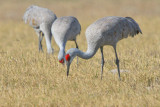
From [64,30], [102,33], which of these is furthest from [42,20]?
[102,33]

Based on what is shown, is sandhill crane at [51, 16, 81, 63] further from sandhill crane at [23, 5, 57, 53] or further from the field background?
sandhill crane at [23, 5, 57, 53]

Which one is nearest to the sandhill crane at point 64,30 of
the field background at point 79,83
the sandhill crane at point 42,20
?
the field background at point 79,83

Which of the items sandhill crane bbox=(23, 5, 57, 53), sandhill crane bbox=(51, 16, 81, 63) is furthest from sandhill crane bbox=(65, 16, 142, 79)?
sandhill crane bbox=(23, 5, 57, 53)

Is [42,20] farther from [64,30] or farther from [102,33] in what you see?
[102,33]

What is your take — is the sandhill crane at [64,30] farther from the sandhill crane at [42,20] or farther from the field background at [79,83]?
the sandhill crane at [42,20]

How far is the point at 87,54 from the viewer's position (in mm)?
6840

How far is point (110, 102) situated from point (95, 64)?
127 inches

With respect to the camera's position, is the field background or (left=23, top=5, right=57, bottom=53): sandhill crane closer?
the field background

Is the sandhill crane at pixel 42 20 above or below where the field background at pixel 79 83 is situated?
above

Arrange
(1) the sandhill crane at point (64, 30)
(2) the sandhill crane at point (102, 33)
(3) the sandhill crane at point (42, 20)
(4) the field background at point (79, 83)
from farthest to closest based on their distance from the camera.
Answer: (3) the sandhill crane at point (42, 20) → (1) the sandhill crane at point (64, 30) → (2) the sandhill crane at point (102, 33) → (4) the field background at point (79, 83)

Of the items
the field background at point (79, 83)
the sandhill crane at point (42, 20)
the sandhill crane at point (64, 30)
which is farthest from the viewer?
the sandhill crane at point (42, 20)

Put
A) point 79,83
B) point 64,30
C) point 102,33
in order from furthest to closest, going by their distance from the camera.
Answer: point 64,30 < point 102,33 < point 79,83

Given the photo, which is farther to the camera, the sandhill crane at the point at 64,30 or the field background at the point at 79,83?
the sandhill crane at the point at 64,30

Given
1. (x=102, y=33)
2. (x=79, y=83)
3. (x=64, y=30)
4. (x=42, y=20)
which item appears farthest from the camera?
(x=42, y=20)
